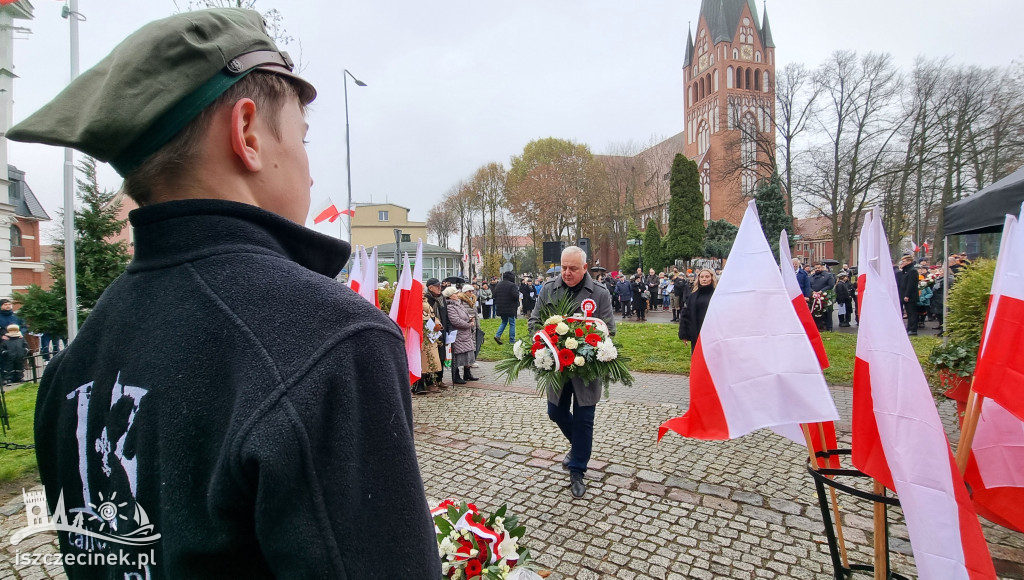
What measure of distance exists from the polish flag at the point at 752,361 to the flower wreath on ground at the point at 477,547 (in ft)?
3.10

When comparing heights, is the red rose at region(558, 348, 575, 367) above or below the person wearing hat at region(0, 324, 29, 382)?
above

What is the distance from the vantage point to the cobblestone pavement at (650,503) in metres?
3.44

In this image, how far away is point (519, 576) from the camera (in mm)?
2295

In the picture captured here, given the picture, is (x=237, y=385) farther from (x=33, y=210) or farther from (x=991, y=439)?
(x=33, y=210)

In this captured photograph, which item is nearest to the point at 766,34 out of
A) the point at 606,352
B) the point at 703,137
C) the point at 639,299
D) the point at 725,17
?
the point at 725,17

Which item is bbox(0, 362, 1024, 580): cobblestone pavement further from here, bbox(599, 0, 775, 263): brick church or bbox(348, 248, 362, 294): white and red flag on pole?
bbox(599, 0, 775, 263): brick church

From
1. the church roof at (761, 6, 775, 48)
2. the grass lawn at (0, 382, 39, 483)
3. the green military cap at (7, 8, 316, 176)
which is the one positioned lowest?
the grass lawn at (0, 382, 39, 483)

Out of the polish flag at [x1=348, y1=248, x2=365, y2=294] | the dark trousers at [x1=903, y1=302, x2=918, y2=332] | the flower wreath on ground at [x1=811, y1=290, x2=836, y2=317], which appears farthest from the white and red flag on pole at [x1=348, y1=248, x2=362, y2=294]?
the dark trousers at [x1=903, y1=302, x2=918, y2=332]

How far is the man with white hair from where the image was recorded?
182 inches

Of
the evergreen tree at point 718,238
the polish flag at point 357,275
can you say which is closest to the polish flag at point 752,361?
the polish flag at point 357,275

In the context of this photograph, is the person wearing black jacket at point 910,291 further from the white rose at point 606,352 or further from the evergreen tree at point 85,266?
the evergreen tree at point 85,266

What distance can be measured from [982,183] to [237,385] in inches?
1414

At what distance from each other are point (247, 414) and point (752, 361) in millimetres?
2276

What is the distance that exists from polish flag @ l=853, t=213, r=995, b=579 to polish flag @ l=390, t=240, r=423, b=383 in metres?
5.77
